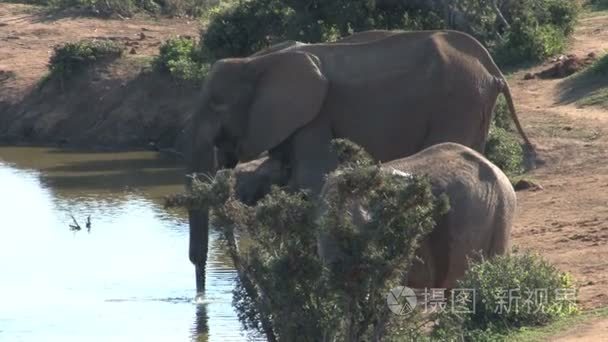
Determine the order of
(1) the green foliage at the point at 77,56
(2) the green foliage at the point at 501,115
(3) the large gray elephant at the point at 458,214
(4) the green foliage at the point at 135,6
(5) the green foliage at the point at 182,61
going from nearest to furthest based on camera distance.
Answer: (3) the large gray elephant at the point at 458,214, (2) the green foliage at the point at 501,115, (5) the green foliage at the point at 182,61, (1) the green foliage at the point at 77,56, (4) the green foliage at the point at 135,6

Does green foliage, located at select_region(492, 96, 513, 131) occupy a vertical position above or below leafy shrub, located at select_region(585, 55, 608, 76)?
below

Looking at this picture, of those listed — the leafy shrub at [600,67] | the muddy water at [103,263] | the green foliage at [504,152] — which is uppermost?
the leafy shrub at [600,67]

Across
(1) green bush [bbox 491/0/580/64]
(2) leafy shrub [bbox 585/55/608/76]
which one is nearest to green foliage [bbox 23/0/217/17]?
(1) green bush [bbox 491/0/580/64]

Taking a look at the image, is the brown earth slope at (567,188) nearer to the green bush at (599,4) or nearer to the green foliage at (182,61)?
the green foliage at (182,61)

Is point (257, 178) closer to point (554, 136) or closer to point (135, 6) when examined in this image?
A: point (554, 136)

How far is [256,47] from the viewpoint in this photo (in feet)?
75.9

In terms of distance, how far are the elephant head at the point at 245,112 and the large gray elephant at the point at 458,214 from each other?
323 cm

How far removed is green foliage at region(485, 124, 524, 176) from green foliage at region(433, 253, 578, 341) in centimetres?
645

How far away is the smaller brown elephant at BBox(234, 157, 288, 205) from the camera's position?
13.5m

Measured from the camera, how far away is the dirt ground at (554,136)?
11773 millimetres

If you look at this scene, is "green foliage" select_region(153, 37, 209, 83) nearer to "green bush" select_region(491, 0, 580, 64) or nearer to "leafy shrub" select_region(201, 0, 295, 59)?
"leafy shrub" select_region(201, 0, 295, 59)

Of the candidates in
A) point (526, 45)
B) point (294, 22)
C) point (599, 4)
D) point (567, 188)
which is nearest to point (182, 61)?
point (294, 22)

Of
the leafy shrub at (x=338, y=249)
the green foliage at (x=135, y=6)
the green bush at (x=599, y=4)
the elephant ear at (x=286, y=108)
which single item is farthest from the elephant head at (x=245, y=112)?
the green foliage at (x=135, y=6)

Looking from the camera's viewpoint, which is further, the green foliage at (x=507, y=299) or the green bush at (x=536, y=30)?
the green bush at (x=536, y=30)
